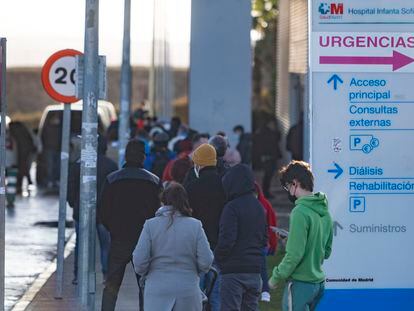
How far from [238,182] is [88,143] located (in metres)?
2.08

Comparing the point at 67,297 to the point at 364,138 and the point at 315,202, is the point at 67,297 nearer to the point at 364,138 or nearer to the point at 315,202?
the point at 364,138

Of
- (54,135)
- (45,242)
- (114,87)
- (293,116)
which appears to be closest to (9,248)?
(45,242)

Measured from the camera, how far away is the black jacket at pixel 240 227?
1077 centimetres

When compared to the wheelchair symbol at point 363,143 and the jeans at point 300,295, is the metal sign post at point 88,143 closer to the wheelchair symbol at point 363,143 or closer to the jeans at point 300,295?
the wheelchair symbol at point 363,143

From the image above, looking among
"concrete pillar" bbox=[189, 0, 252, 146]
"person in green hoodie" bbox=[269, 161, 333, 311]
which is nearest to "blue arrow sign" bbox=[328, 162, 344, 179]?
"person in green hoodie" bbox=[269, 161, 333, 311]

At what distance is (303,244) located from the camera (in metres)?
9.23

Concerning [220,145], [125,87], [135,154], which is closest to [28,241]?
[125,87]

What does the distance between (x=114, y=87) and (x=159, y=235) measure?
226ft

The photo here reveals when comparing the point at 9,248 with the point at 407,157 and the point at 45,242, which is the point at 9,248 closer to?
the point at 45,242

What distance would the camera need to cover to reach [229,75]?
27250 millimetres

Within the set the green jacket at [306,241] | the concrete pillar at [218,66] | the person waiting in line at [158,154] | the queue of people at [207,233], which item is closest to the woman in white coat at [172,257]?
the queue of people at [207,233]

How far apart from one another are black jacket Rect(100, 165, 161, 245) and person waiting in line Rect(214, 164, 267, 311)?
132cm

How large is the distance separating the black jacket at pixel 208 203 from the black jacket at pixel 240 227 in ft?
2.47

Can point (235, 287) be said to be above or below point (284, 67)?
below
